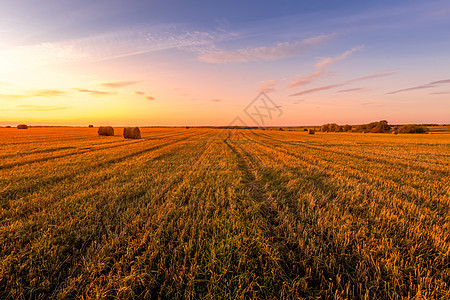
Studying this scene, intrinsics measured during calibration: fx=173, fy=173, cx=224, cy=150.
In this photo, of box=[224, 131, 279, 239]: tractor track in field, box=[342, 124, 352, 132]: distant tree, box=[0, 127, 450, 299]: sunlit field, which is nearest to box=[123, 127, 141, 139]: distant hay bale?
box=[0, 127, 450, 299]: sunlit field

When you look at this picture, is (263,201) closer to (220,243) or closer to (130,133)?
(220,243)

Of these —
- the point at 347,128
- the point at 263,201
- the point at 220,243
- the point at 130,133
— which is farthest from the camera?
the point at 347,128

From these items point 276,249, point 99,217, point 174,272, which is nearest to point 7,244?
point 99,217

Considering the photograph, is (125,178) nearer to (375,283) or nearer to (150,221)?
(150,221)

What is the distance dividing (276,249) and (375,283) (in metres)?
1.25

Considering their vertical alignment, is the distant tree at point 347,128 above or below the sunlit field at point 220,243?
above

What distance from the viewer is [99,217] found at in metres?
3.83

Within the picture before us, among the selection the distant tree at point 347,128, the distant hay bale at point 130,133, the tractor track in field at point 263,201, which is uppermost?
the distant tree at point 347,128

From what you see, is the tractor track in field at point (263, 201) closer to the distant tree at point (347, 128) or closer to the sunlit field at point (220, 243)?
the sunlit field at point (220, 243)

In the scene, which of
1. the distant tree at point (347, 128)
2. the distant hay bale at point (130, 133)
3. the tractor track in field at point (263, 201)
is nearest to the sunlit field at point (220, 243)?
the tractor track in field at point (263, 201)

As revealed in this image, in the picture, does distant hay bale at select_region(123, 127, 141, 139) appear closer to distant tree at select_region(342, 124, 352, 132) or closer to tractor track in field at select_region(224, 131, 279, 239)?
tractor track in field at select_region(224, 131, 279, 239)

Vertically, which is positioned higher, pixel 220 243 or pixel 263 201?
pixel 220 243

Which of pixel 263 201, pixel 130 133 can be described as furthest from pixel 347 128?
pixel 263 201

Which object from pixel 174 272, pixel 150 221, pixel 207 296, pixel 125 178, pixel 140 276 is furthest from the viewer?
pixel 125 178
